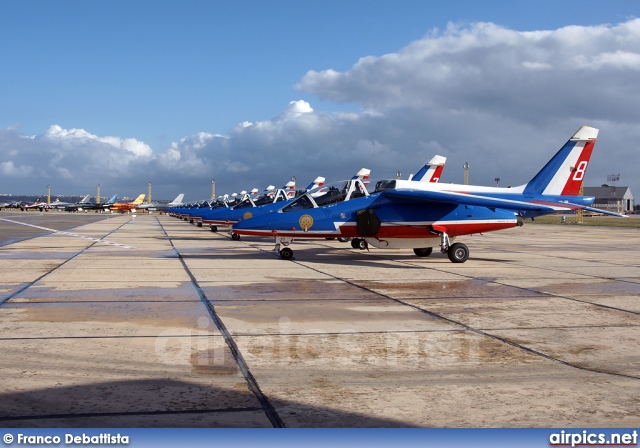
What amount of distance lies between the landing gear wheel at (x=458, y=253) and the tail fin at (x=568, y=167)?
5.52m

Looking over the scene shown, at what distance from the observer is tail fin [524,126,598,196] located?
21.1 metres

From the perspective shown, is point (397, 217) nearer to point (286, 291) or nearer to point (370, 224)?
point (370, 224)

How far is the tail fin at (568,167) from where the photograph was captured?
21078mm

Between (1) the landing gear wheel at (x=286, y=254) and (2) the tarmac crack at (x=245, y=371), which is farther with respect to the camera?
(1) the landing gear wheel at (x=286, y=254)

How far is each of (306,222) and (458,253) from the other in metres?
4.27

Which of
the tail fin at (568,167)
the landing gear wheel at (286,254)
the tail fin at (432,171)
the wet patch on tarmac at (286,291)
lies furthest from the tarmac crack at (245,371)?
the tail fin at (432,171)

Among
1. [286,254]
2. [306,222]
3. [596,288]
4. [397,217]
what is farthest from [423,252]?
[596,288]

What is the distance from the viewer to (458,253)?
17203 millimetres

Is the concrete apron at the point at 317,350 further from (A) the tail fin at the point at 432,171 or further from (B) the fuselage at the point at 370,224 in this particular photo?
(A) the tail fin at the point at 432,171

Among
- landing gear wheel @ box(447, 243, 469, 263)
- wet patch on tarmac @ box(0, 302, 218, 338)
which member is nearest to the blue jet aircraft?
landing gear wheel @ box(447, 243, 469, 263)

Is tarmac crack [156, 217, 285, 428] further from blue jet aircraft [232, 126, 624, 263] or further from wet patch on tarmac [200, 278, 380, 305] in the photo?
blue jet aircraft [232, 126, 624, 263]

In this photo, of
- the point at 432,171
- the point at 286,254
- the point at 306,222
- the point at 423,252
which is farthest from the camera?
the point at 432,171

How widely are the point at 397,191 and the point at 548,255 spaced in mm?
6711

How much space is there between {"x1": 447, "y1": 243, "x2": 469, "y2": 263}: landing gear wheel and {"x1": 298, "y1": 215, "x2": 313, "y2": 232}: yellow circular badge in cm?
395
